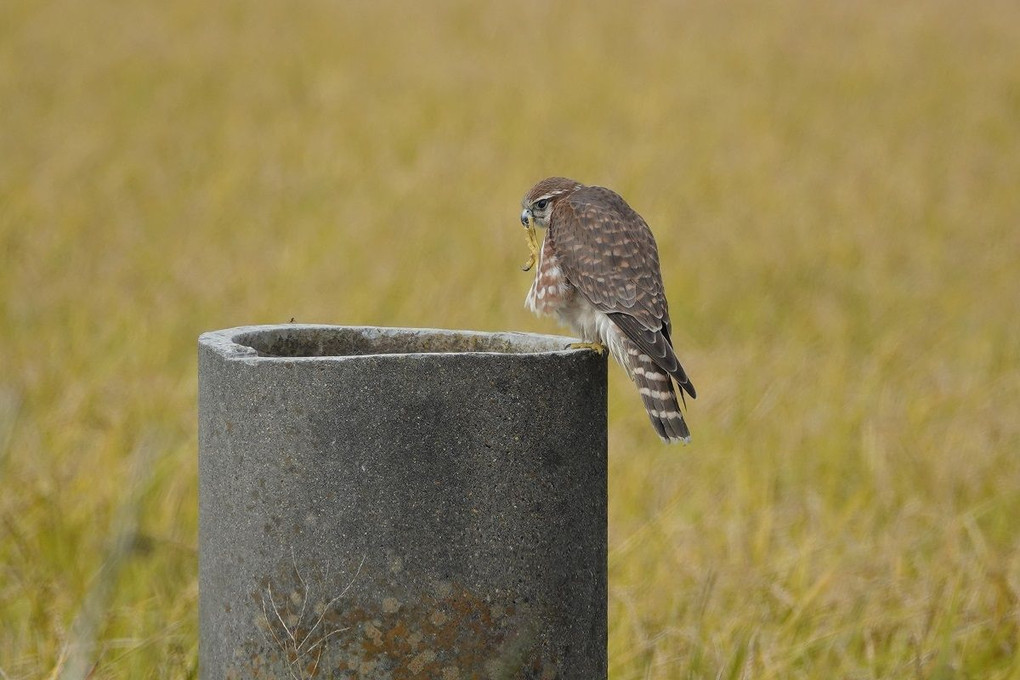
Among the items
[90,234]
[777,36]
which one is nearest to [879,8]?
[777,36]

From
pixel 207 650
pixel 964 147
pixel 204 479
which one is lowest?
pixel 207 650

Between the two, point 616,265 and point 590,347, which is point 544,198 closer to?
point 616,265

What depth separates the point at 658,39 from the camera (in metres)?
17.6

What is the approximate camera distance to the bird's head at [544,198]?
381 cm

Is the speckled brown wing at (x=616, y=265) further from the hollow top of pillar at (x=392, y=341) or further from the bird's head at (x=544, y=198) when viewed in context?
the hollow top of pillar at (x=392, y=341)

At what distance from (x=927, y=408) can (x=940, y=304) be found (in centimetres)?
241

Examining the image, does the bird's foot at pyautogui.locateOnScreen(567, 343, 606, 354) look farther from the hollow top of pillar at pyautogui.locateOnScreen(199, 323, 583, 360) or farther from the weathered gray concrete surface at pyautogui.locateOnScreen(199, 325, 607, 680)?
the weathered gray concrete surface at pyautogui.locateOnScreen(199, 325, 607, 680)

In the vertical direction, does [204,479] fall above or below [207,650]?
above

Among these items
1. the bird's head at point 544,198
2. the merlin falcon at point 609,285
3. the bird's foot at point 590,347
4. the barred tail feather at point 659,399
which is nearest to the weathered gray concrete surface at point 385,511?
the bird's foot at point 590,347

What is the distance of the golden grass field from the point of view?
14.4 feet

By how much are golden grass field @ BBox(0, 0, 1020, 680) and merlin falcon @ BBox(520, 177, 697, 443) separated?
869 millimetres

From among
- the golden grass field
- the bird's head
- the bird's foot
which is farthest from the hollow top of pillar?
the bird's head

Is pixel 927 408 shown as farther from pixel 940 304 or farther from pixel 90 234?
pixel 90 234

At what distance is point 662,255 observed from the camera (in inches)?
385
